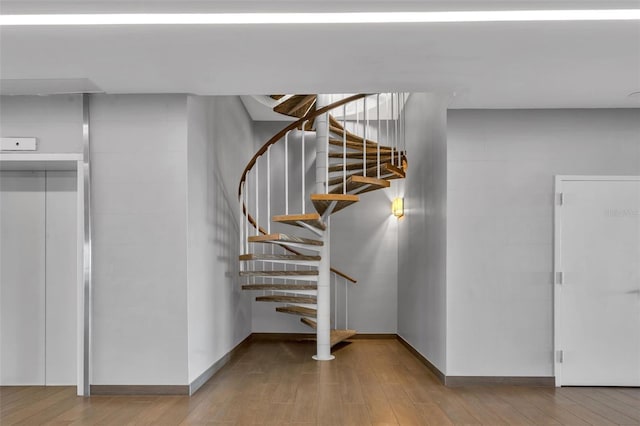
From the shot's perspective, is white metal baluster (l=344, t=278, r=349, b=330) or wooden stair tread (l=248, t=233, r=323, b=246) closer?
wooden stair tread (l=248, t=233, r=323, b=246)

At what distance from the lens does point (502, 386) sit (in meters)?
Result: 4.61

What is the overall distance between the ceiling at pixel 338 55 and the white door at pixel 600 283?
36.6 inches

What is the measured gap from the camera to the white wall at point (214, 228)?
14.9 feet

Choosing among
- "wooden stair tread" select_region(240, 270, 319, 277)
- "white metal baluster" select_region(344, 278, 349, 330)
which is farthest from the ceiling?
"white metal baluster" select_region(344, 278, 349, 330)

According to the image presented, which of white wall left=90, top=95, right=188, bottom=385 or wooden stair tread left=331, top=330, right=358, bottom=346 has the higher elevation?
white wall left=90, top=95, right=188, bottom=385

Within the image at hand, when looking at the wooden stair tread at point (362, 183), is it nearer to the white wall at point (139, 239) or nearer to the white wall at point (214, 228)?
the white wall at point (214, 228)

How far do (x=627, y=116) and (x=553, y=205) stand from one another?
1143 millimetres

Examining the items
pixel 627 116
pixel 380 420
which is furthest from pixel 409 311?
pixel 627 116

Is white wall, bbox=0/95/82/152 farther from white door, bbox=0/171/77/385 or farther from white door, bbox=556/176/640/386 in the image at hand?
white door, bbox=556/176/640/386

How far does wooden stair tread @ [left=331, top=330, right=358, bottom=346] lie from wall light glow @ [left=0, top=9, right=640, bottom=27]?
4.44m

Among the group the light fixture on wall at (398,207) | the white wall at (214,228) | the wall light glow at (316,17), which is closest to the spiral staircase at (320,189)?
the white wall at (214,228)

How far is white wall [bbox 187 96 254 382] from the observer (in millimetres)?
4547

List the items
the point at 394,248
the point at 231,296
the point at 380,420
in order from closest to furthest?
the point at 380,420 < the point at 231,296 < the point at 394,248

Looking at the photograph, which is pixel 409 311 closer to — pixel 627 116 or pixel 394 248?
pixel 394 248
